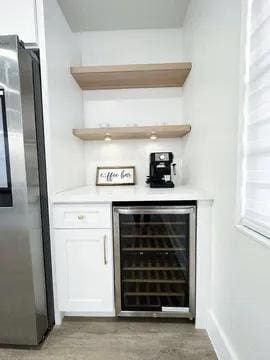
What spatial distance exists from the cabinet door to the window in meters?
0.95

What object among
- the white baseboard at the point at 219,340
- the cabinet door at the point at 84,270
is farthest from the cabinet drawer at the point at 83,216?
the white baseboard at the point at 219,340

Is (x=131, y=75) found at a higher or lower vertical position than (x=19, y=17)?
lower

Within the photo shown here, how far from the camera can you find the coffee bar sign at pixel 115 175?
2260 mm

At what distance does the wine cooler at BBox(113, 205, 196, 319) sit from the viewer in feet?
5.05

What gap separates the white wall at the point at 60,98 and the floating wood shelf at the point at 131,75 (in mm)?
131

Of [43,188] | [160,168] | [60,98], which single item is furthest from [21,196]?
[160,168]

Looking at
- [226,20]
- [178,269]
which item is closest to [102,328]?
[178,269]

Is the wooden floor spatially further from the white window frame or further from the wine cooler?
the white window frame

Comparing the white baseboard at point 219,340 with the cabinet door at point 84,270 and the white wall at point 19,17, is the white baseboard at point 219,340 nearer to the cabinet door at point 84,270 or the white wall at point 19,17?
the cabinet door at point 84,270

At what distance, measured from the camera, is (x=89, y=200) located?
1506 millimetres

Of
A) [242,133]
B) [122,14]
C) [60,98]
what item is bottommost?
[242,133]

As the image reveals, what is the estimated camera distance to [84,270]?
1.57 m

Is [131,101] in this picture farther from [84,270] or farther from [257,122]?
[84,270]

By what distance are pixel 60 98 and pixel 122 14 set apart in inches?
38.3
